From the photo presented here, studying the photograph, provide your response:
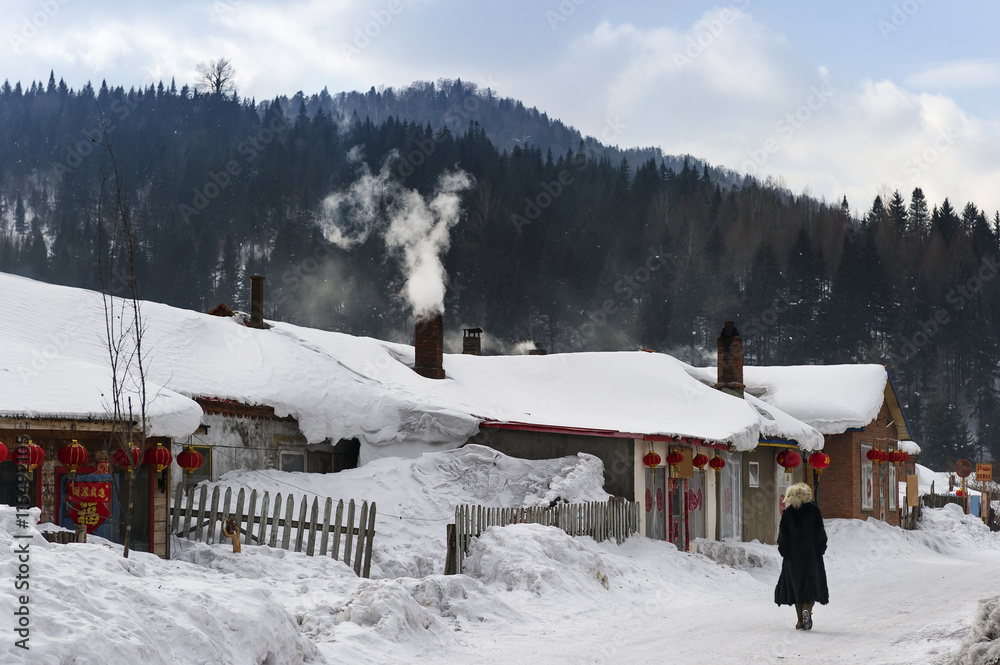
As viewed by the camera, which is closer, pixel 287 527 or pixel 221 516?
pixel 287 527

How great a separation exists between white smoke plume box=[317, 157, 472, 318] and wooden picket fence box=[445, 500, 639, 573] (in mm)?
8613

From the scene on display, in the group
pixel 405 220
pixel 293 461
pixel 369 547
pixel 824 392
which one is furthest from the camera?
pixel 824 392

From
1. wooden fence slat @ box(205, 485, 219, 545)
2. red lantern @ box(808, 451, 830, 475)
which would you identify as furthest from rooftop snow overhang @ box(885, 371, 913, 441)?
wooden fence slat @ box(205, 485, 219, 545)

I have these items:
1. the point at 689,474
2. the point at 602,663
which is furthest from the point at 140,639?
the point at 689,474

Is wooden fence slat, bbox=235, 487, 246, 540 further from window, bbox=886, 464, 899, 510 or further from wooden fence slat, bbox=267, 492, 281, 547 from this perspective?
window, bbox=886, 464, 899, 510

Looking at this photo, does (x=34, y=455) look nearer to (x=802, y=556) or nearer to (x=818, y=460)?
(x=802, y=556)

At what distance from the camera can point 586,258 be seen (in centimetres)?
7419

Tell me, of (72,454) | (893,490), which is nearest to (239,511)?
(72,454)

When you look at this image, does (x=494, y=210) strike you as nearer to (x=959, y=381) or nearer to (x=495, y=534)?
(x=959, y=381)

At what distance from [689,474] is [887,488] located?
15.4 meters

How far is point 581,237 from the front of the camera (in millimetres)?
75500

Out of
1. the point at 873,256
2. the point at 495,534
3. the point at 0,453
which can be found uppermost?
the point at 873,256

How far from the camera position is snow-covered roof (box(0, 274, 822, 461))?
15.2 meters

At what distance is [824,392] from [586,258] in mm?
41577
